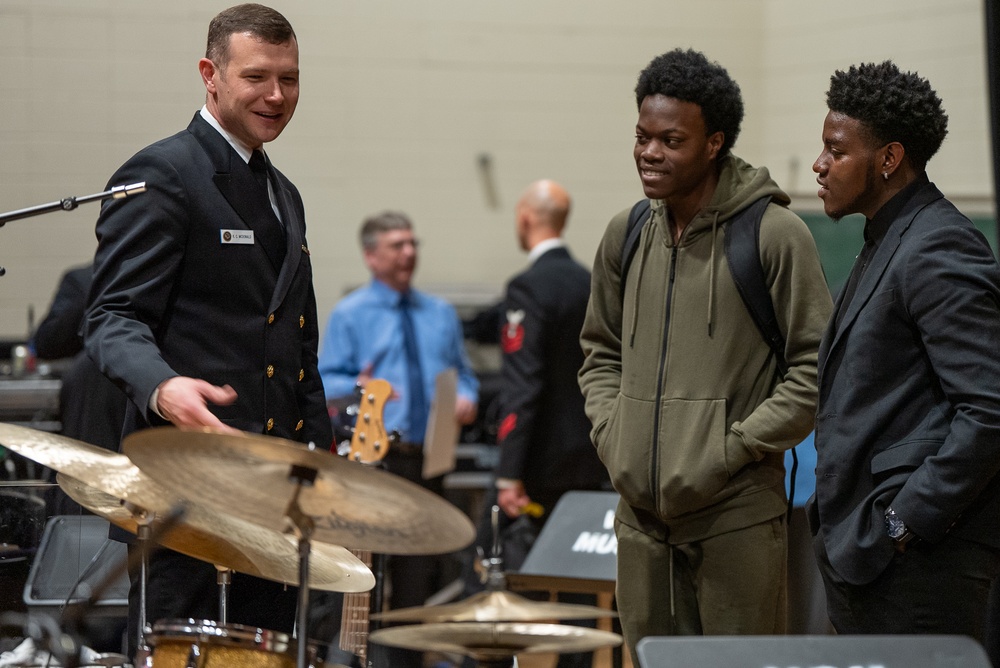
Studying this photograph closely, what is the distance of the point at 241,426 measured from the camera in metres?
2.47

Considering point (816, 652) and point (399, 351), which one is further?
point (399, 351)

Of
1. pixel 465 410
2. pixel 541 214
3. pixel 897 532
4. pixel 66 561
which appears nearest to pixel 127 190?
pixel 66 561

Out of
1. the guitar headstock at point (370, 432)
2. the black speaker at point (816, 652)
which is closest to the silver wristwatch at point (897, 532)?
the black speaker at point (816, 652)

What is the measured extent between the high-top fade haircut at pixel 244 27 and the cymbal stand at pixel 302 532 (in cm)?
100

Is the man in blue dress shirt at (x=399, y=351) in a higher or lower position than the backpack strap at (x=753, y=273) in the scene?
lower

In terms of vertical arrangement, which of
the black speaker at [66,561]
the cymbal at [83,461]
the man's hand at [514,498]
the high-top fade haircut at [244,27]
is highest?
the high-top fade haircut at [244,27]

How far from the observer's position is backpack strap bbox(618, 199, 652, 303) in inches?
111

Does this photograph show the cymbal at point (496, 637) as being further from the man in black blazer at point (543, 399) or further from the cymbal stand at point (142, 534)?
the man in black blazer at point (543, 399)

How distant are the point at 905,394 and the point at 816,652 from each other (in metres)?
0.56

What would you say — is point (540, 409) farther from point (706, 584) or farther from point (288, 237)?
point (288, 237)

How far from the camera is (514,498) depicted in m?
4.62

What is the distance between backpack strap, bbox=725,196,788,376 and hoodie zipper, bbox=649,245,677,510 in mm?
121

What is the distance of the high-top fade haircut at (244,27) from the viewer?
248cm

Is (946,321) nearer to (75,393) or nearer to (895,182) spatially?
(895,182)
